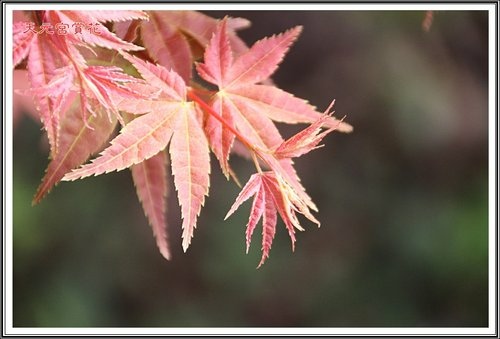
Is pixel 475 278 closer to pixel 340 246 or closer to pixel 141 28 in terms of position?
pixel 340 246

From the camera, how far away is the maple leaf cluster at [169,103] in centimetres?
57

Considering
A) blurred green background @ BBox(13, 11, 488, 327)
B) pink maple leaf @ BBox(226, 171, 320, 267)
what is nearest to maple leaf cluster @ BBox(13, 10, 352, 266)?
pink maple leaf @ BBox(226, 171, 320, 267)

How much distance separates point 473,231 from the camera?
2535 millimetres

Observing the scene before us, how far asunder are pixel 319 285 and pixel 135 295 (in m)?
0.73

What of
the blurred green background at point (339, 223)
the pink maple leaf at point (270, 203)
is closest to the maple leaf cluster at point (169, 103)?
A: the pink maple leaf at point (270, 203)

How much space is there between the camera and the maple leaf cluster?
22.4 inches

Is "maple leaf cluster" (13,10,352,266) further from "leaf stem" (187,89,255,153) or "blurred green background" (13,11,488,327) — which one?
"blurred green background" (13,11,488,327)

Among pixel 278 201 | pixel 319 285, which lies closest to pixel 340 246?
pixel 319 285

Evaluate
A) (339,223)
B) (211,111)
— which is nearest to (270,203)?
(211,111)

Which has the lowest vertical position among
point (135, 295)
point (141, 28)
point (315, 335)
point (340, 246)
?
point (135, 295)

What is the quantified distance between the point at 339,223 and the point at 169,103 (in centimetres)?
208

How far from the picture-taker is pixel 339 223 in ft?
8.68

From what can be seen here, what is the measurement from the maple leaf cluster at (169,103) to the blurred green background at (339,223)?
1.71m

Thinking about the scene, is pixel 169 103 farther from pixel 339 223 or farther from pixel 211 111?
pixel 339 223
